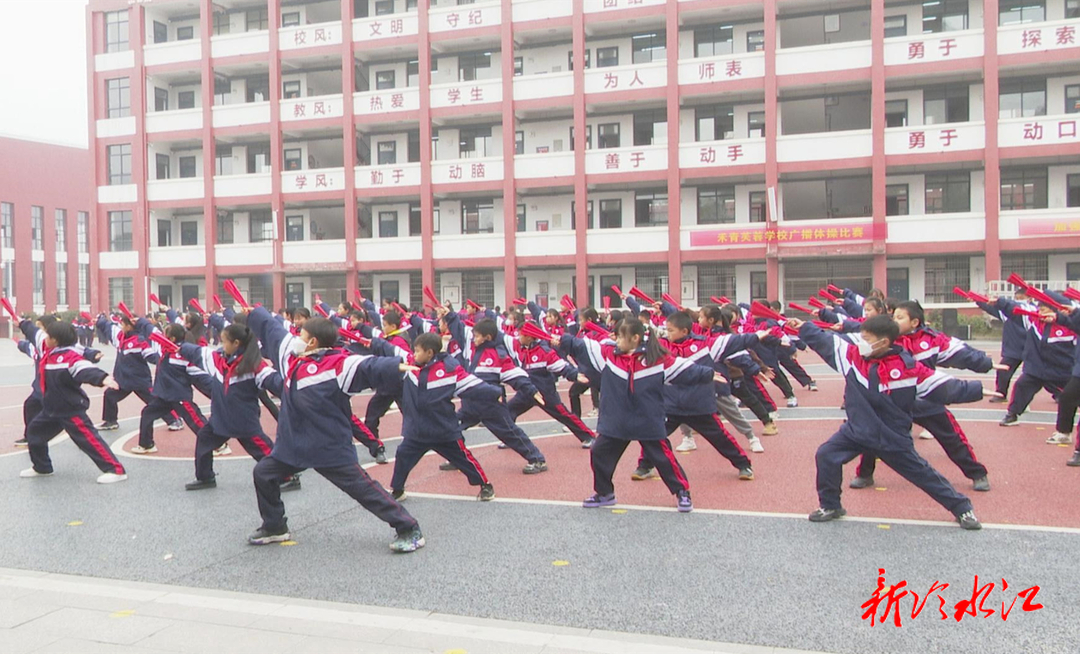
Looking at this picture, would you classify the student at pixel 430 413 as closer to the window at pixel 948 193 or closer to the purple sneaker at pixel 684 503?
the purple sneaker at pixel 684 503

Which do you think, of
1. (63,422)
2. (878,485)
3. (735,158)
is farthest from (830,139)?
(63,422)

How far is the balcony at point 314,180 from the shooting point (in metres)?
35.2

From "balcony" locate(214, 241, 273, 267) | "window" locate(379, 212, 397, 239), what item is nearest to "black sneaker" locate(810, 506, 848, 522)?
"window" locate(379, 212, 397, 239)

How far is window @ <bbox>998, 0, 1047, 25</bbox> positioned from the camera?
29.0 meters

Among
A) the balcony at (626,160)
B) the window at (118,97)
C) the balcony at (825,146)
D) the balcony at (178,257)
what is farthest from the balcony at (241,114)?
the balcony at (825,146)

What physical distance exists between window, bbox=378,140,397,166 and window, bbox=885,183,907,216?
1975 centimetres

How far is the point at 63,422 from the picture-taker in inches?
321

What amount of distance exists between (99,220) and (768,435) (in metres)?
36.7

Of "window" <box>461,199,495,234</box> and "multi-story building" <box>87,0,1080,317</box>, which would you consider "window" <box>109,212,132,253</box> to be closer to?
"multi-story building" <box>87,0,1080,317</box>

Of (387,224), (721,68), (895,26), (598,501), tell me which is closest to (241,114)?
(387,224)

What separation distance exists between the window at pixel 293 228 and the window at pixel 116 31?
35.3ft

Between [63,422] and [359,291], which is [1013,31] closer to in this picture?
[359,291]

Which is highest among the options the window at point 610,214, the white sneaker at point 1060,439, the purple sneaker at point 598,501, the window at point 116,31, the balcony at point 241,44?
the window at point 116,31

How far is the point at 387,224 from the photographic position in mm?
36531
